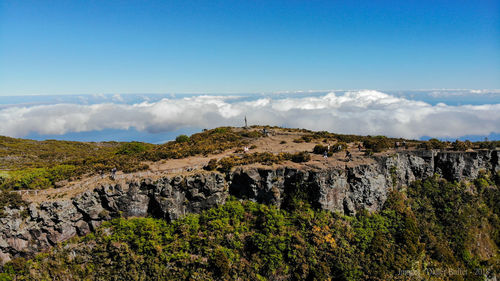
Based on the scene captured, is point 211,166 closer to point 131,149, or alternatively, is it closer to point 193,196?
point 193,196

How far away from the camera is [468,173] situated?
36281 mm

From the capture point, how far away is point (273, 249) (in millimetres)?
26109

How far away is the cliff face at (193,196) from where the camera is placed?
25047 mm

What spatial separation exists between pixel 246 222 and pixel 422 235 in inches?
949

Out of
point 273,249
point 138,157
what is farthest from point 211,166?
point 138,157

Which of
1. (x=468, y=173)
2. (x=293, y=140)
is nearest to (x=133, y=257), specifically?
(x=293, y=140)

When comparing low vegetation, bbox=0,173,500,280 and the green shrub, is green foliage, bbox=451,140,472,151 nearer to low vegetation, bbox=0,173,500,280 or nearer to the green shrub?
low vegetation, bbox=0,173,500,280

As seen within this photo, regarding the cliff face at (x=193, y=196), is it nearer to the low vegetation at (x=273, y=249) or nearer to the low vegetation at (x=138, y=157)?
the low vegetation at (x=273, y=249)

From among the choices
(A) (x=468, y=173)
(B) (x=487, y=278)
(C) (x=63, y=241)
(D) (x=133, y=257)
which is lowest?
(B) (x=487, y=278)

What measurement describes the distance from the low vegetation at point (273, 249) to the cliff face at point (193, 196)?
3.90 feet

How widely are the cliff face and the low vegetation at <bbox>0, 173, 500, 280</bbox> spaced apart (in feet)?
3.90

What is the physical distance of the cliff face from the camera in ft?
82.2

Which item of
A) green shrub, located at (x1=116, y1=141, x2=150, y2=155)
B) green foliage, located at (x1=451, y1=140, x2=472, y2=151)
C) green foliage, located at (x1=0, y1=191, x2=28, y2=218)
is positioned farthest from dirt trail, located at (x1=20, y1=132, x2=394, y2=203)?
green shrub, located at (x1=116, y1=141, x2=150, y2=155)

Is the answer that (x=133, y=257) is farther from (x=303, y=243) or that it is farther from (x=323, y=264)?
(x=323, y=264)
